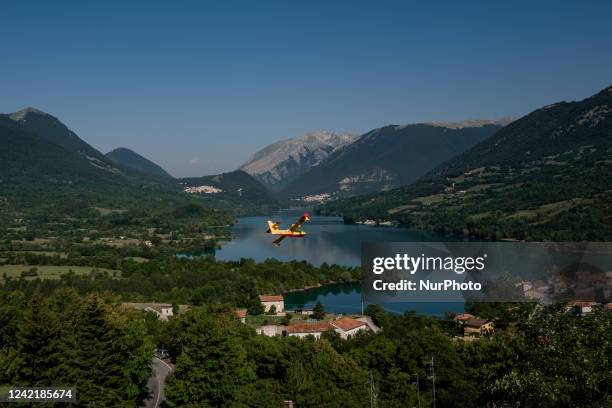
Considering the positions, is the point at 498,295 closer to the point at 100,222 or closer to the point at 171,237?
the point at 171,237

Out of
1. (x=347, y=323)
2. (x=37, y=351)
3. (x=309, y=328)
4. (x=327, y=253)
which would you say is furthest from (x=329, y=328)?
(x=327, y=253)

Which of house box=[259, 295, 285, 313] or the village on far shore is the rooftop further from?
house box=[259, 295, 285, 313]

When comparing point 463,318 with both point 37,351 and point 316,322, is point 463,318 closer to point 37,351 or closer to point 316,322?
point 316,322

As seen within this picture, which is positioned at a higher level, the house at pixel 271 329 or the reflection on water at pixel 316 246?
the reflection on water at pixel 316 246

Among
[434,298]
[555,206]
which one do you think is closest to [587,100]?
[555,206]

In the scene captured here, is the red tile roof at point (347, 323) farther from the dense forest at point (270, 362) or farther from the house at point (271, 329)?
the dense forest at point (270, 362)

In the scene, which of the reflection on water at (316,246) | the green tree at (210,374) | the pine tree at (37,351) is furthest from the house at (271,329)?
the reflection on water at (316,246)

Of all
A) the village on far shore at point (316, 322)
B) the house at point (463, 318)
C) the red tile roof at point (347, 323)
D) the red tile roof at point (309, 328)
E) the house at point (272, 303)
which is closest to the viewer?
the village on far shore at point (316, 322)
